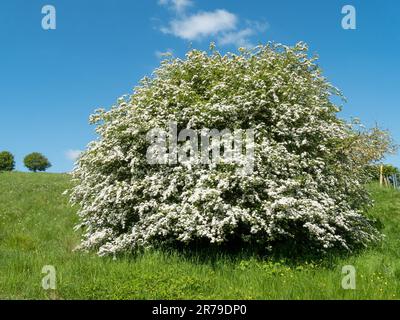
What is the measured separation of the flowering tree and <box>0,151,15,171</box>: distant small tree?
245 ft

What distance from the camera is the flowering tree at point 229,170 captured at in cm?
1333

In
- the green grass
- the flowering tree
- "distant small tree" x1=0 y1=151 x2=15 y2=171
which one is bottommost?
the green grass

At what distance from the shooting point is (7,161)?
283 feet

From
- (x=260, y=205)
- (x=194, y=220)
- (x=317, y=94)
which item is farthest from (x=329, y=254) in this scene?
(x=317, y=94)

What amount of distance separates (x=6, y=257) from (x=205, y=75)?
Answer: 8461 millimetres

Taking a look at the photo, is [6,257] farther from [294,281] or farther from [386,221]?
[386,221]

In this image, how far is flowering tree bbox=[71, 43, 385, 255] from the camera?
13.3 m
